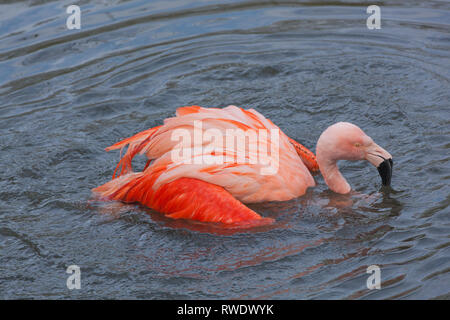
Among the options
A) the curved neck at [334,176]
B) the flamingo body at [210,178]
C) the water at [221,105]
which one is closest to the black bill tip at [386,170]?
the water at [221,105]

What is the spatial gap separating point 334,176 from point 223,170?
3.93 ft

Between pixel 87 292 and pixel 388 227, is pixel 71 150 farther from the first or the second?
pixel 388 227

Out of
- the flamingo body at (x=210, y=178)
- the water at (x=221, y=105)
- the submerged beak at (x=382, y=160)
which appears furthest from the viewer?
the submerged beak at (x=382, y=160)

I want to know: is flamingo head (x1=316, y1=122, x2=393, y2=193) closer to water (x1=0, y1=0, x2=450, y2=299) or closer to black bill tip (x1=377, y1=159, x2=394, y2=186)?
black bill tip (x1=377, y1=159, x2=394, y2=186)

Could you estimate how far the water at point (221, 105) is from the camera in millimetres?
5207

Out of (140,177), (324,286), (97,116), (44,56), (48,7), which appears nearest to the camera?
(324,286)

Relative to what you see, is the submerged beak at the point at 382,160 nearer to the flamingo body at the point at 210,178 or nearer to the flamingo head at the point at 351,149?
the flamingo head at the point at 351,149

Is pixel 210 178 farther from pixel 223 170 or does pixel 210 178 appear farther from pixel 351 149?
pixel 351 149

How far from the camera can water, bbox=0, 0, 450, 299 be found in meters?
5.21

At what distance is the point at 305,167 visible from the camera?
20.8 ft

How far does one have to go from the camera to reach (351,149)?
6094 mm

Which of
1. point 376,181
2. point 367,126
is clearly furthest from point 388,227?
point 367,126

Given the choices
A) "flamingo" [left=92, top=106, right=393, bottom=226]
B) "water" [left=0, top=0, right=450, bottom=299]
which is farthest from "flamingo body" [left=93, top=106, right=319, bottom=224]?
"water" [left=0, top=0, right=450, bottom=299]

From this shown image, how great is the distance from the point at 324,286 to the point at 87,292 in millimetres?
1830
